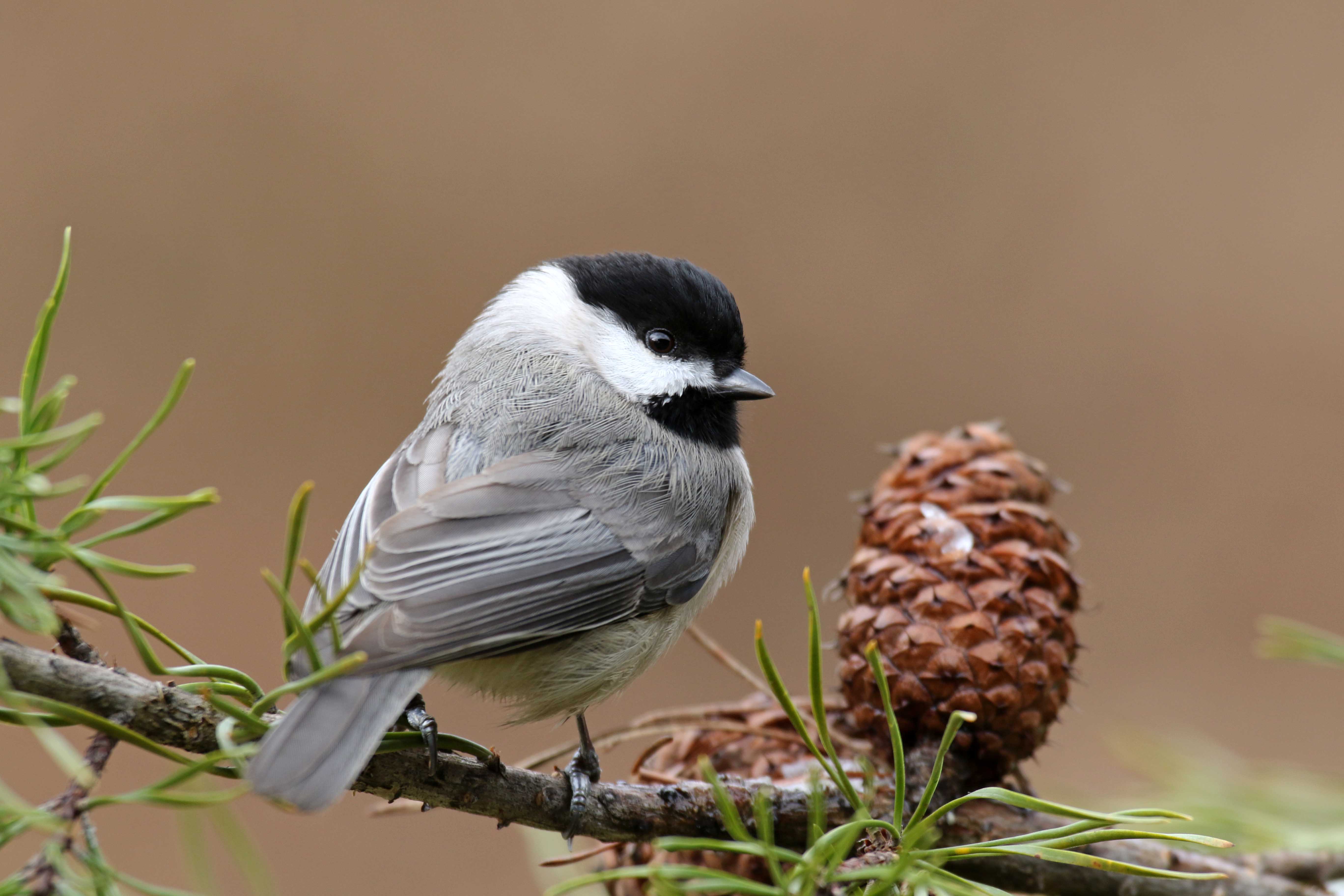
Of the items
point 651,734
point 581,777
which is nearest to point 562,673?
point 651,734

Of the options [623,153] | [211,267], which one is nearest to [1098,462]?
[623,153]

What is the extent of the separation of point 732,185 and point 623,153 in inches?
11.4

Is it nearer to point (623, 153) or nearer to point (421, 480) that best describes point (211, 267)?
point (623, 153)

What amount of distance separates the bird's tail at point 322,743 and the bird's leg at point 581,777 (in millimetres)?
162

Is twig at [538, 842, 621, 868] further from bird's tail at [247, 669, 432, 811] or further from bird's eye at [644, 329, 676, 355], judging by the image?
bird's eye at [644, 329, 676, 355]

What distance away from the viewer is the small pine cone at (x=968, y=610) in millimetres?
948

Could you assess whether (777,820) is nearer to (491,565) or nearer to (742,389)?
(491,565)

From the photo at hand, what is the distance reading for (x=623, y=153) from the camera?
2666 millimetres

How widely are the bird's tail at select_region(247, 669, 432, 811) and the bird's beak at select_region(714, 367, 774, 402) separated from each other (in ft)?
2.58

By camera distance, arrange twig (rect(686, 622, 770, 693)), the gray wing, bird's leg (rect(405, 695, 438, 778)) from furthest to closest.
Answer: twig (rect(686, 622, 770, 693))
the gray wing
bird's leg (rect(405, 695, 438, 778))

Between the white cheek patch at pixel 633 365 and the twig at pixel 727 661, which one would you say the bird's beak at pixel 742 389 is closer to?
the white cheek patch at pixel 633 365

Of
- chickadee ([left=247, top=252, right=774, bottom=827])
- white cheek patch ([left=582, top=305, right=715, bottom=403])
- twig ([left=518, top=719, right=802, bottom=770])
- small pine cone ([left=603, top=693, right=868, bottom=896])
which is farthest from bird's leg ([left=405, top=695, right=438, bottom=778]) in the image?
white cheek patch ([left=582, top=305, right=715, bottom=403])

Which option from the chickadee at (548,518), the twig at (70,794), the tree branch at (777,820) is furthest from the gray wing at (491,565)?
the twig at (70,794)

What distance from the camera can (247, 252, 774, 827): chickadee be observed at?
857 millimetres
